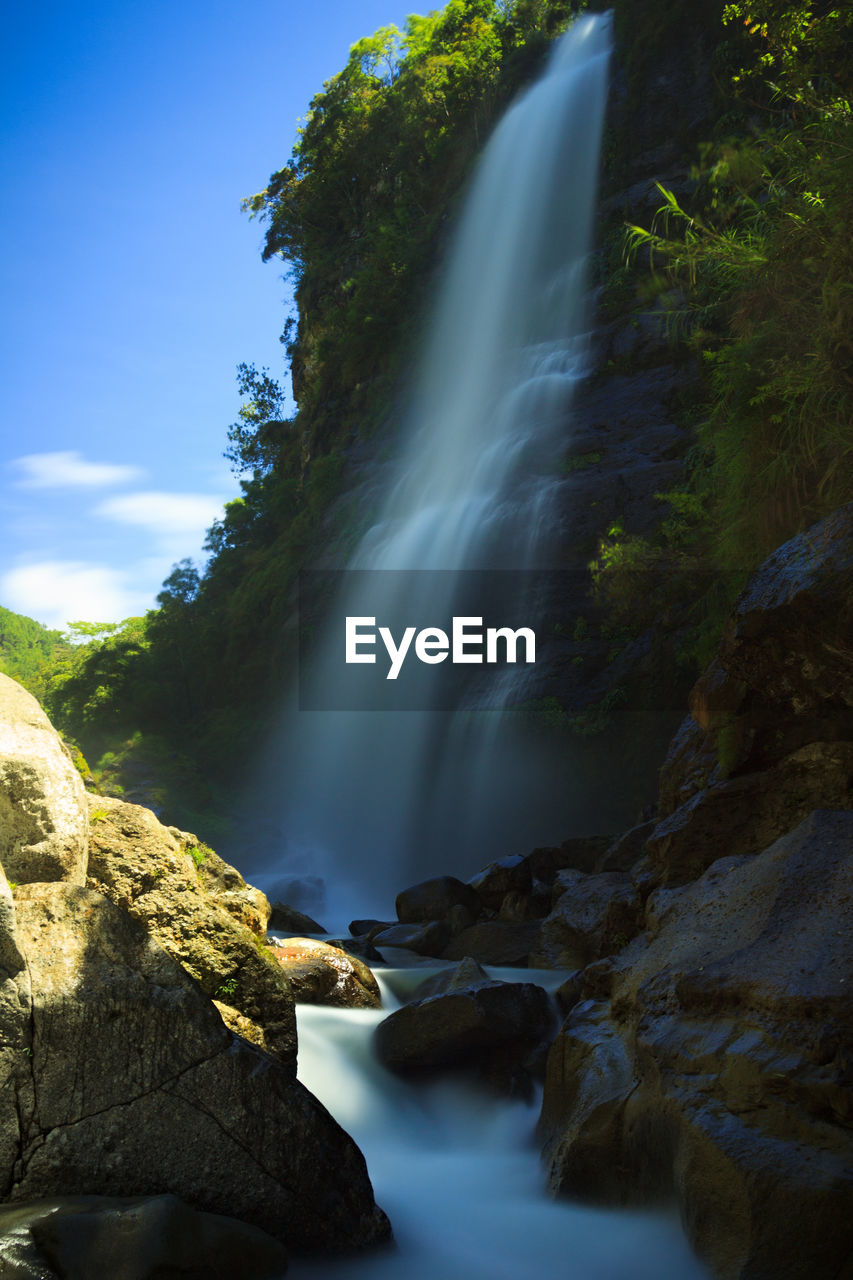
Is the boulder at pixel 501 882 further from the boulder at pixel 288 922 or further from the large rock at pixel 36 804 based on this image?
the large rock at pixel 36 804

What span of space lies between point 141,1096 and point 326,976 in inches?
183

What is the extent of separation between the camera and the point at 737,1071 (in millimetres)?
4195

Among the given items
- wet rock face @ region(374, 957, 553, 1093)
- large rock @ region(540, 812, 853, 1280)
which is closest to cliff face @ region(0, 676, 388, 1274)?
large rock @ region(540, 812, 853, 1280)

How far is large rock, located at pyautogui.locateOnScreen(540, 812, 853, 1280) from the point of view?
12.3 ft

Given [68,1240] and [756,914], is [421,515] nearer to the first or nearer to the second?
[756,914]

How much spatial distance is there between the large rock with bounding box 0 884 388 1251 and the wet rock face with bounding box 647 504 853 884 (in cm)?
357

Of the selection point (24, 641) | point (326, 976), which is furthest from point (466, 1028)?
point (24, 641)

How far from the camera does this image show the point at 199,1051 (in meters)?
4.23

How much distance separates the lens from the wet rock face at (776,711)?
19.6ft

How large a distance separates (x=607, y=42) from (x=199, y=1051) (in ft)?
123

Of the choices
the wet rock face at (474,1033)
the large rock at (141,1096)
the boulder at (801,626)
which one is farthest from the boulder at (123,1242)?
the boulder at (801,626)

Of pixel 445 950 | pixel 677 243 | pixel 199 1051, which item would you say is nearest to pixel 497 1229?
pixel 199 1051

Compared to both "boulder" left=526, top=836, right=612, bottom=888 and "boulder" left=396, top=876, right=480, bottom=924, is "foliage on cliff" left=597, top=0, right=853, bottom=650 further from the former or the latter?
"boulder" left=396, top=876, right=480, bottom=924

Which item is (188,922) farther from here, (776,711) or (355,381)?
(355,381)
